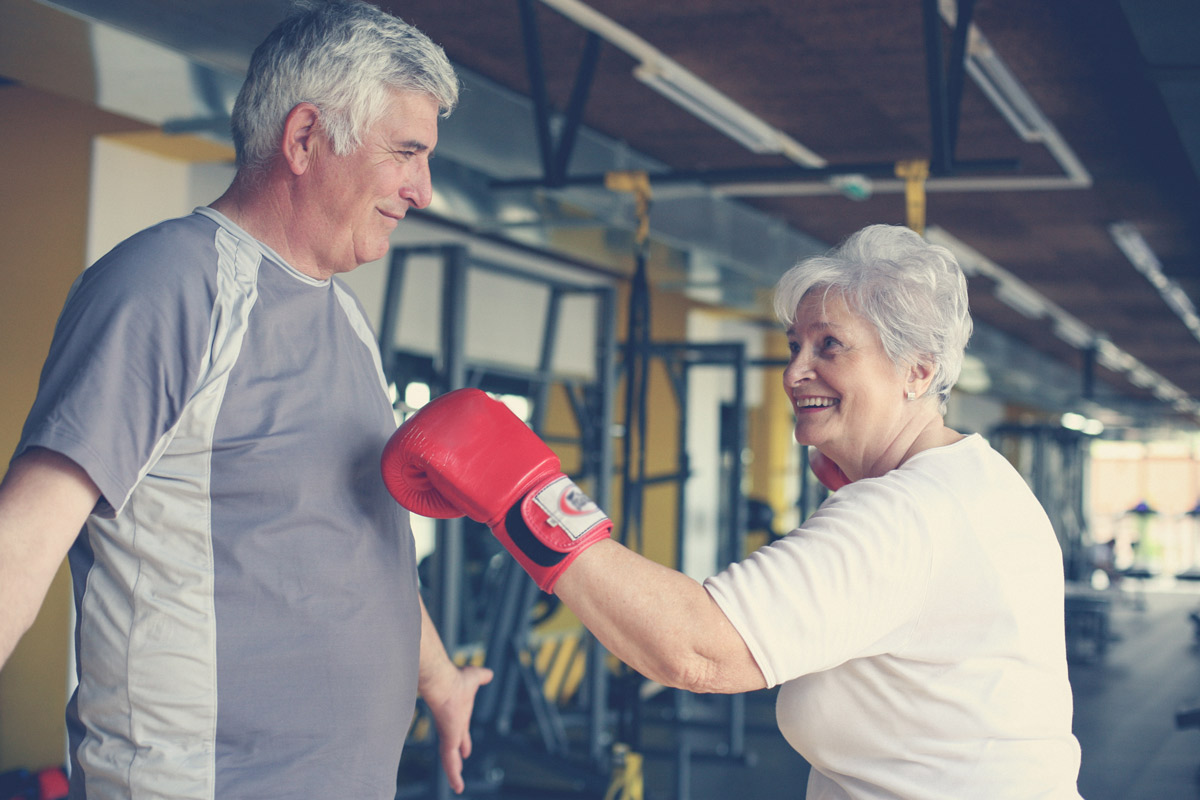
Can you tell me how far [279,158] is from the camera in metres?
1.34

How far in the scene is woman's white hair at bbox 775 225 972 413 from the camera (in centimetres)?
138

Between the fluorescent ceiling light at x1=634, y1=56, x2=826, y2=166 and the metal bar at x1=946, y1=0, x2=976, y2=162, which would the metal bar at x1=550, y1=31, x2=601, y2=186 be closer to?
the fluorescent ceiling light at x1=634, y1=56, x2=826, y2=166

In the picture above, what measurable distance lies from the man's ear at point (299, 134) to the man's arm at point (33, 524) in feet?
1.54

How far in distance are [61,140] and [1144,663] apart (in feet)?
32.0

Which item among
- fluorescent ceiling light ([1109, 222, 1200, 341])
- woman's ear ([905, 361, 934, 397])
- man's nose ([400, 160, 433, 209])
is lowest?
woman's ear ([905, 361, 934, 397])

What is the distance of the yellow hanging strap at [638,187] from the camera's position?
2.98 metres

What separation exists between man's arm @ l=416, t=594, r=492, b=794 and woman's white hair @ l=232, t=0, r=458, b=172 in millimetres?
699

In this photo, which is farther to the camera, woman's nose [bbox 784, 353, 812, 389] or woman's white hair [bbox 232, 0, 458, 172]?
woman's nose [bbox 784, 353, 812, 389]

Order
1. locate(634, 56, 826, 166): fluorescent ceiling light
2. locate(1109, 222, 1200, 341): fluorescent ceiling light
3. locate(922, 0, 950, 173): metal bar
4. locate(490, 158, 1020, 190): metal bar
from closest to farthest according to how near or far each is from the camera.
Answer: locate(922, 0, 950, 173): metal bar, locate(490, 158, 1020, 190): metal bar, locate(634, 56, 826, 166): fluorescent ceiling light, locate(1109, 222, 1200, 341): fluorescent ceiling light

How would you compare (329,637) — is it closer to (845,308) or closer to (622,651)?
(622,651)

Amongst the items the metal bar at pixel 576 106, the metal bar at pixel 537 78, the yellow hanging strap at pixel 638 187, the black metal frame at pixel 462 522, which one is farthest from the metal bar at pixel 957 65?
the black metal frame at pixel 462 522

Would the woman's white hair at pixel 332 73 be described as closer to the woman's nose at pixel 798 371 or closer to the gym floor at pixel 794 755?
the woman's nose at pixel 798 371

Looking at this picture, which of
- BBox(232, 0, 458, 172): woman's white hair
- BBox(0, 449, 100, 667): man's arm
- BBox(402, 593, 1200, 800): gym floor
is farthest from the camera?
BBox(402, 593, 1200, 800): gym floor

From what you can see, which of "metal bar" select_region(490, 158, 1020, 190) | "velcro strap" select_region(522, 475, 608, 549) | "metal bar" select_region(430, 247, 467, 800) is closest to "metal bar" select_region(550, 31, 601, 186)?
"metal bar" select_region(490, 158, 1020, 190)
